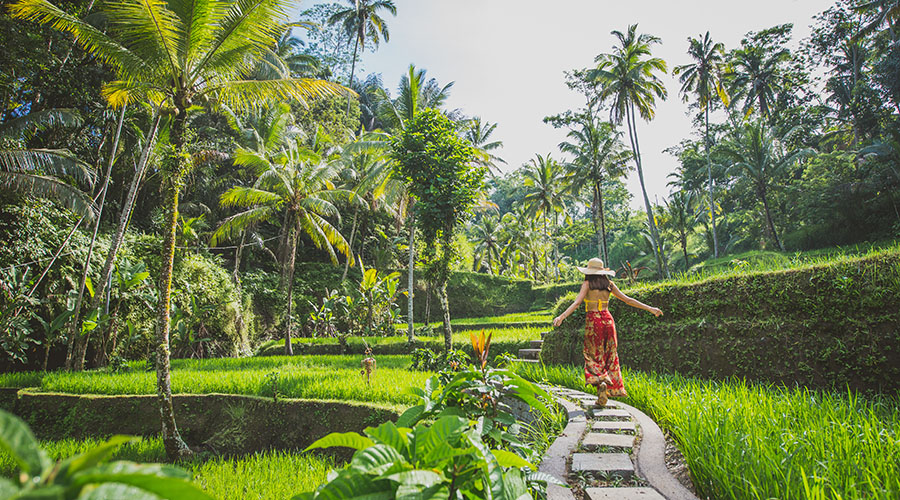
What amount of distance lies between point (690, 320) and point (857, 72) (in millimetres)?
31058

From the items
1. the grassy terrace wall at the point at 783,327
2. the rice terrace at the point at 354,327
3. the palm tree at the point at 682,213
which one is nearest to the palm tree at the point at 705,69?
the rice terrace at the point at 354,327

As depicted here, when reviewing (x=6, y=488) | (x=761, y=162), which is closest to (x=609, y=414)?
(x=6, y=488)

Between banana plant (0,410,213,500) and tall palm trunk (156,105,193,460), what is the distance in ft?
20.2

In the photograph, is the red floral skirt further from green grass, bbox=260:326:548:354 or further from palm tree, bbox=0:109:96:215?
palm tree, bbox=0:109:96:215

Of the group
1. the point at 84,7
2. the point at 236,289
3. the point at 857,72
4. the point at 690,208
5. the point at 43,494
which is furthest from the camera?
the point at 690,208

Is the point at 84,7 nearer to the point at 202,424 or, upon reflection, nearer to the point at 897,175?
the point at 202,424

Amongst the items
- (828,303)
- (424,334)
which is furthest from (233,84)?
(424,334)

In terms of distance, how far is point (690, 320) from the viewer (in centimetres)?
642

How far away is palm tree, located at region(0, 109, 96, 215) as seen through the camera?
30.0 ft

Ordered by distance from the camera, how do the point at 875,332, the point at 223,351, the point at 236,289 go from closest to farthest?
1. the point at 875,332
2. the point at 223,351
3. the point at 236,289

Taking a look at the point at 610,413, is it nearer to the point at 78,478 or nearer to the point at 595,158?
the point at 78,478

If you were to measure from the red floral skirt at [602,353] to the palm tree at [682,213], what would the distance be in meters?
26.8

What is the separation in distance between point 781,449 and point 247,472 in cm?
521

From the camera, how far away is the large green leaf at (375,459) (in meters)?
1.06
